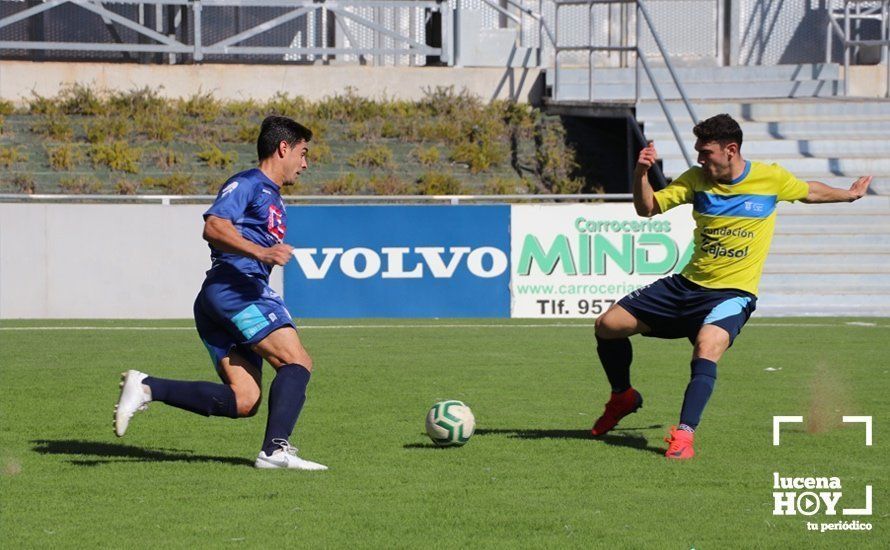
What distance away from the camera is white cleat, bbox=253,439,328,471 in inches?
292

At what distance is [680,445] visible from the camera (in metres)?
7.82

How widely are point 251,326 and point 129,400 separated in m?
0.77

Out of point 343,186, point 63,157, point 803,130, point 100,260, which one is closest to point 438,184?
point 343,186

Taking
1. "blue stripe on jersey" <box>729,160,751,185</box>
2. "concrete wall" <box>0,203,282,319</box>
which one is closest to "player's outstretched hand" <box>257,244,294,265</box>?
"blue stripe on jersey" <box>729,160,751,185</box>

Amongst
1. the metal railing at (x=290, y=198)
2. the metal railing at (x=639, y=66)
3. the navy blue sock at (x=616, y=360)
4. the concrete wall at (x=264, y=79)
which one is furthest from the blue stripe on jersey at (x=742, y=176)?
the concrete wall at (x=264, y=79)

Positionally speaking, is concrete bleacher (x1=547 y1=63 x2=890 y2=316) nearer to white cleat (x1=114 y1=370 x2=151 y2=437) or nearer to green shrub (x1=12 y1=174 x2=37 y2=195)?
green shrub (x1=12 y1=174 x2=37 y2=195)

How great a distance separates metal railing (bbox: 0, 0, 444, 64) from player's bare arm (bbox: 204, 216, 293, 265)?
1857 centimetres

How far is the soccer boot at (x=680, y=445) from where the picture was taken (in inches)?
308

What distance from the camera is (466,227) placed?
1892 cm

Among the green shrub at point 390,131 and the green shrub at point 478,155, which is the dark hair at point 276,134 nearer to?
the green shrub at point 478,155

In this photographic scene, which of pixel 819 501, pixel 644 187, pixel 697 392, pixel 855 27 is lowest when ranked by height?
pixel 819 501

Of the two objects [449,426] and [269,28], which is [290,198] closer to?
[269,28]

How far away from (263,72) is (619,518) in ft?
67.1

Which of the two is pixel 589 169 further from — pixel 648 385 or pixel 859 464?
pixel 859 464
